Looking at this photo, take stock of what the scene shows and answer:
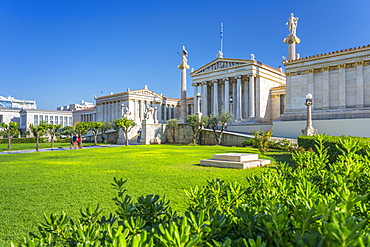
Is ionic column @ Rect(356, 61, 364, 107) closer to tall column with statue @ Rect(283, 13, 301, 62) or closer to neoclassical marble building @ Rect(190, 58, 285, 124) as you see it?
tall column with statue @ Rect(283, 13, 301, 62)

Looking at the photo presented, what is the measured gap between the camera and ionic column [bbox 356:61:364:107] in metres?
26.6

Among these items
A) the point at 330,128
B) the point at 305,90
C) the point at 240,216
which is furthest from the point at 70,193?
the point at 305,90

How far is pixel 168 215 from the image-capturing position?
7.04 ft

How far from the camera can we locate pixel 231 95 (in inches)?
1817

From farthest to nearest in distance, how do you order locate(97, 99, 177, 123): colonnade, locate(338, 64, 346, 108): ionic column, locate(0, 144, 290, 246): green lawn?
locate(97, 99, 177, 123): colonnade < locate(338, 64, 346, 108): ionic column < locate(0, 144, 290, 246): green lawn

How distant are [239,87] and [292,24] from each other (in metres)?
12.5

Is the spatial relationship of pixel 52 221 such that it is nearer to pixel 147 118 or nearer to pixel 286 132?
pixel 286 132

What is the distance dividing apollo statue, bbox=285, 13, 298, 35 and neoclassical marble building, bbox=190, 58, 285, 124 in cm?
818

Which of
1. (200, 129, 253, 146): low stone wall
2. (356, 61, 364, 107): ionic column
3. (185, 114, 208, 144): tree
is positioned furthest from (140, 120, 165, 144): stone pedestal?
(356, 61, 364, 107): ionic column

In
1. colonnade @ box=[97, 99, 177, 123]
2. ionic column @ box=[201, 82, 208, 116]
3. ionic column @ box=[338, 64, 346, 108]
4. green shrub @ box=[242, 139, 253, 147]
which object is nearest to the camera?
green shrub @ box=[242, 139, 253, 147]

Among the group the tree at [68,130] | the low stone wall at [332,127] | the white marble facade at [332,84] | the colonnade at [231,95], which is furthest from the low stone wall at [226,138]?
the tree at [68,130]

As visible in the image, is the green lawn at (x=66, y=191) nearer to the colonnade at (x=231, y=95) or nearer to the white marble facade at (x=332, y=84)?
the white marble facade at (x=332, y=84)

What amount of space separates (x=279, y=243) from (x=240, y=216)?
45cm

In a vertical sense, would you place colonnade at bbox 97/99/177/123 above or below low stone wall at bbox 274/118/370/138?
above
